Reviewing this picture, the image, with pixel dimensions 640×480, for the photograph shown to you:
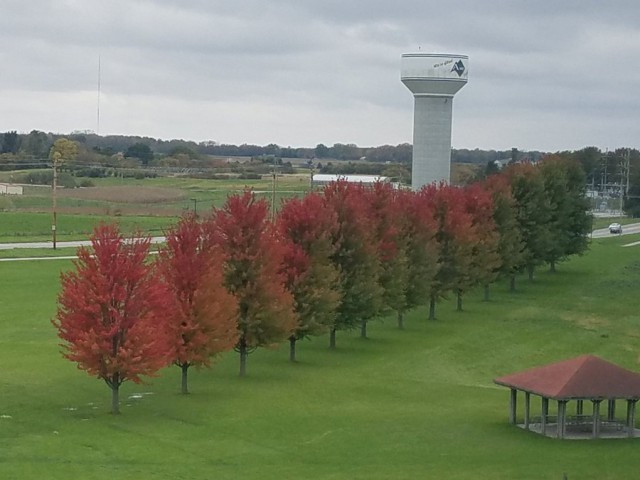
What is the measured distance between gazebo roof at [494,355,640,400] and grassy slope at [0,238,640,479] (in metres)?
1.51

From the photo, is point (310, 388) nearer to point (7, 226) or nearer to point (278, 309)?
point (278, 309)

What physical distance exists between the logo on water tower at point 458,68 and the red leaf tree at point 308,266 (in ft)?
238

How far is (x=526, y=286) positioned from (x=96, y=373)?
181 feet

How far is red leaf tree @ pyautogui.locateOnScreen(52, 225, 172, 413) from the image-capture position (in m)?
37.9

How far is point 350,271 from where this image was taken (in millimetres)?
56375

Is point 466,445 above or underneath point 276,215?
underneath

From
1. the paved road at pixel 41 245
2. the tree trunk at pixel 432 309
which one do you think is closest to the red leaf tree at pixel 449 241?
the tree trunk at pixel 432 309

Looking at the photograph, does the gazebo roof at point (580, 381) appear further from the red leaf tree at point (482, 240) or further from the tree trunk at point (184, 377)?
the red leaf tree at point (482, 240)

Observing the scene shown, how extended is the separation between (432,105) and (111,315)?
91.1 metres

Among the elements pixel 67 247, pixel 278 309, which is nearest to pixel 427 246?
pixel 278 309

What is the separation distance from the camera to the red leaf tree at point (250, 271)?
153 ft

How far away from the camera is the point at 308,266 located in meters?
51.4

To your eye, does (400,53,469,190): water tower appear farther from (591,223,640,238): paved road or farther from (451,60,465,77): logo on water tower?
(591,223,640,238): paved road

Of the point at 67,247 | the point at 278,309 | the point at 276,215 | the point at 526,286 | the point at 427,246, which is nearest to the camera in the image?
the point at 278,309
